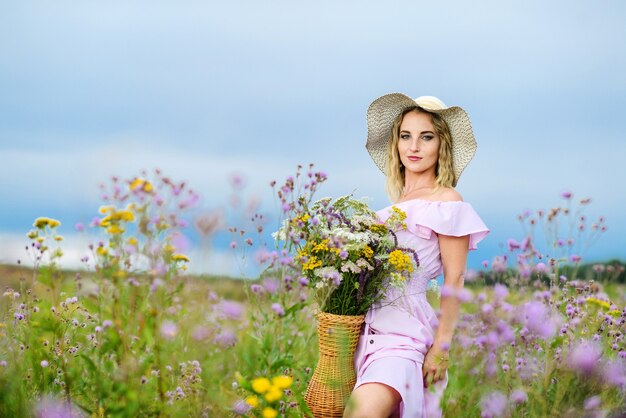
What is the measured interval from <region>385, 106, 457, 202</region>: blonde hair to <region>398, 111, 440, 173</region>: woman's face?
3 centimetres

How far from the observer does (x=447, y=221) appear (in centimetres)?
366

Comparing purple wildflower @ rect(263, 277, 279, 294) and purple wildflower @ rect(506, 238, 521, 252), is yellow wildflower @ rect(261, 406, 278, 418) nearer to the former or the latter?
purple wildflower @ rect(263, 277, 279, 294)

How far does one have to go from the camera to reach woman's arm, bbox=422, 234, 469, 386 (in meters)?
3.56

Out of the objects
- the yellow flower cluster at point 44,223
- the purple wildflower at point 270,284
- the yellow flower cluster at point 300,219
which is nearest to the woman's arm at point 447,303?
the yellow flower cluster at point 300,219

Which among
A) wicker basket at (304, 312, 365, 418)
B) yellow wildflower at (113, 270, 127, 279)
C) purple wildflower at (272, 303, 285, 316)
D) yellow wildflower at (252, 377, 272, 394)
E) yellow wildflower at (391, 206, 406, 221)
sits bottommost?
wicker basket at (304, 312, 365, 418)

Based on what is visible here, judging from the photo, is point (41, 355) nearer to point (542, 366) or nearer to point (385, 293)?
point (385, 293)

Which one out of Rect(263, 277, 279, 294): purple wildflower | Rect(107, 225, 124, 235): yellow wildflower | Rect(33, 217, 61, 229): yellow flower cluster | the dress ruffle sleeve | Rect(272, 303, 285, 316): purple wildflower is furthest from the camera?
Rect(33, 217, 61, 229): yellow flower cluster

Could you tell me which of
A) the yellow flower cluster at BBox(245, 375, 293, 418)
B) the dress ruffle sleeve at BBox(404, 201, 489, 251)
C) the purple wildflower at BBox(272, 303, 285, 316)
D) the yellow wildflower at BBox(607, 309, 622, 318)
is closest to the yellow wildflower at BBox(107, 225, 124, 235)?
the purple wildflower at BBox(272, 303, 285, 316)

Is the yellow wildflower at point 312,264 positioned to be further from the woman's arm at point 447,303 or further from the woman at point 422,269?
the woman's arm at point 447,303

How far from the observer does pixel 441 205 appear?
149 inches

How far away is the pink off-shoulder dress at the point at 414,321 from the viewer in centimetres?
344

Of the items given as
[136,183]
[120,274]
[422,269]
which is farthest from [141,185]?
[422,269]

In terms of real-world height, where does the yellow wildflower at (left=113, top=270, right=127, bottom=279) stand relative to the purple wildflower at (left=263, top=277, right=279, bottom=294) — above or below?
above

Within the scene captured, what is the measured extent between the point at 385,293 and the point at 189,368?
1.13 metres
